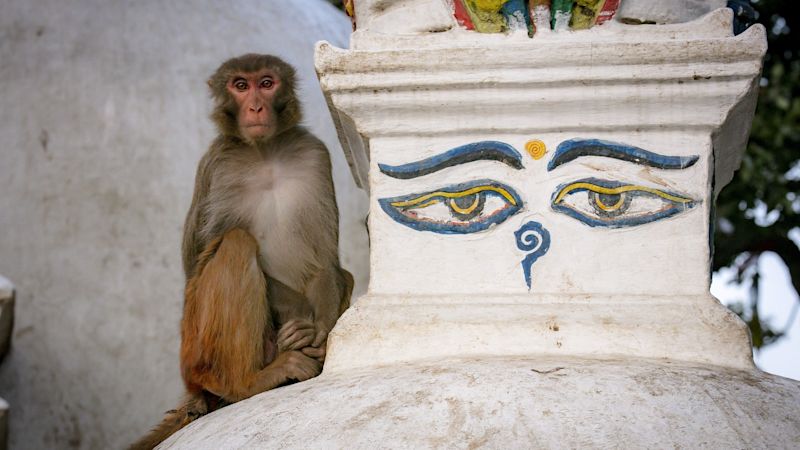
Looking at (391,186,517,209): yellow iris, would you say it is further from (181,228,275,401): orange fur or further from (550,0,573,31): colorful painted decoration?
(181,228,275,401): orange fur

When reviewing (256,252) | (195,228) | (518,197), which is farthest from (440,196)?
(195,228)

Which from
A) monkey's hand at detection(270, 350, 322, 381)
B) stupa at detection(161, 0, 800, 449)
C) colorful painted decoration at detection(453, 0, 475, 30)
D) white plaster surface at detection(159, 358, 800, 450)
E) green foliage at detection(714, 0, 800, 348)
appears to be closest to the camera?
white plaster surface at detection(159, 358, 800, 450)

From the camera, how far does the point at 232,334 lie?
367cm

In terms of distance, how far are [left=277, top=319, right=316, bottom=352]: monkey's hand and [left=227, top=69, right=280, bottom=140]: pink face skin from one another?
728 mm

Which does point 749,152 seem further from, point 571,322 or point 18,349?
point 571,322

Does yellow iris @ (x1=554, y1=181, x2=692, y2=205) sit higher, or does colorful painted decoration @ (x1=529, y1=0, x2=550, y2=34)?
colorful painted decoration @ (x1=529, y1=0, x2=550, y2=34)

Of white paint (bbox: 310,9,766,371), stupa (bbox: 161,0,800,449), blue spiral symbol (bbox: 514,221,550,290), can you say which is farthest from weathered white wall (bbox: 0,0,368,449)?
blue spiral symbol (bbox: 514,221,550,290)

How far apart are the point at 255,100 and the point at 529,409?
2.08m

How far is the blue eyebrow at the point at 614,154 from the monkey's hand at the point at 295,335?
110 centimetres

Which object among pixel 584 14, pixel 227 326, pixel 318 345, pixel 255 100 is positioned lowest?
pixel 318 345

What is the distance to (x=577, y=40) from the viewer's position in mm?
3027

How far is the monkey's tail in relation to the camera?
3.78 meters

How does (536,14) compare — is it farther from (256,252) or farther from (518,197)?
(256,252)

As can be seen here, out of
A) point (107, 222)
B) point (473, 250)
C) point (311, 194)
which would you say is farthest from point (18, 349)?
point (473, 250)
